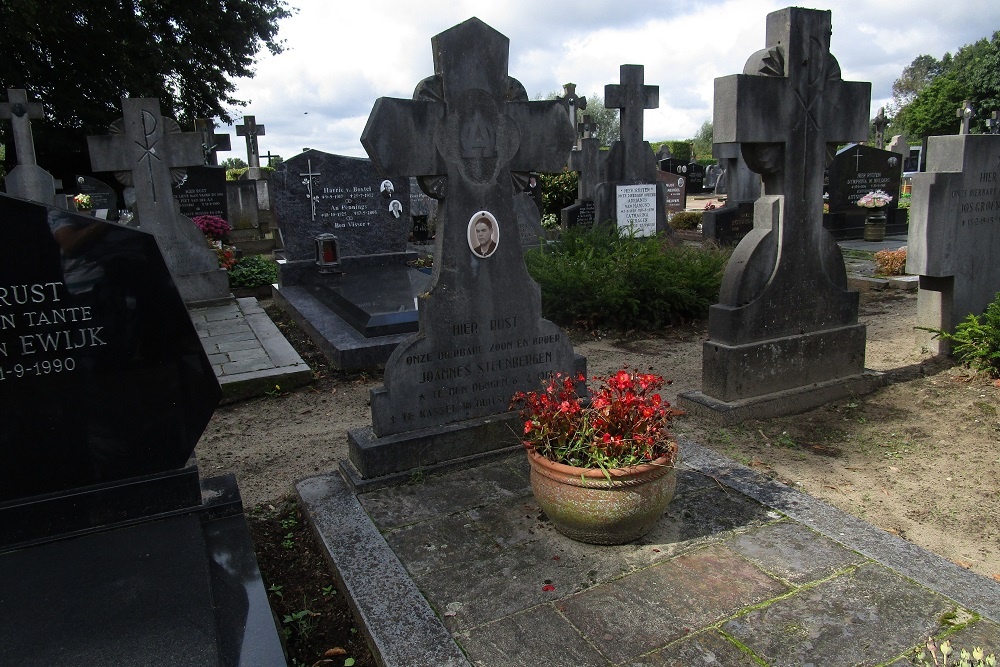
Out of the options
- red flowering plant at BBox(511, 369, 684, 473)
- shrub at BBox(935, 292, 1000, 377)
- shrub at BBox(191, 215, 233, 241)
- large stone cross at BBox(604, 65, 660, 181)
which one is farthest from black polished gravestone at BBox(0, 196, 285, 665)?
large stone cross at BBox(604, 65, 660, 181)

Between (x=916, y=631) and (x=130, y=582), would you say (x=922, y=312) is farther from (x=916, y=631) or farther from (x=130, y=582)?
(x=130, y=582)

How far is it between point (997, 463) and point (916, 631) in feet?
7.29

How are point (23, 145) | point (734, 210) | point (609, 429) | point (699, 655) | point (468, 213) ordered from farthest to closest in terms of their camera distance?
1. point (734, 210)
2. point (23, 145)
3. point (468, 213)
4. point (609, 429)
5. point (699, 655)

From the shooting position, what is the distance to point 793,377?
206 inches

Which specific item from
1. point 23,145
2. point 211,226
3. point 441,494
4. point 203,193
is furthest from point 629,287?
point 203,193

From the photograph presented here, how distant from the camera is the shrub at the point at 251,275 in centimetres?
1065

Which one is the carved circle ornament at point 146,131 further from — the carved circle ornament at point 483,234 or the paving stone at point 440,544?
the paving stone at point 440,544

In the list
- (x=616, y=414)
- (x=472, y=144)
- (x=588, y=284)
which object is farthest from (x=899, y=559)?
(x=588, y=284)

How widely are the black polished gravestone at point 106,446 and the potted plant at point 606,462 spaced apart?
129cm

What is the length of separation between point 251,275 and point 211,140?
11.4 meters

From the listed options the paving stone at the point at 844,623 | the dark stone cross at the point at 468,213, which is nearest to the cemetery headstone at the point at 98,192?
the dark stone cross at the point at 468,213

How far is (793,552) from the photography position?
121 inches

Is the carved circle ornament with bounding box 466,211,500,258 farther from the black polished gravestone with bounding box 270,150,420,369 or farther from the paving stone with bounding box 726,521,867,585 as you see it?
the black polished gravestone with bounding box 270,150,420,369

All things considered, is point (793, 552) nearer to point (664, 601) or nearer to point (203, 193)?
point (664, 601)
